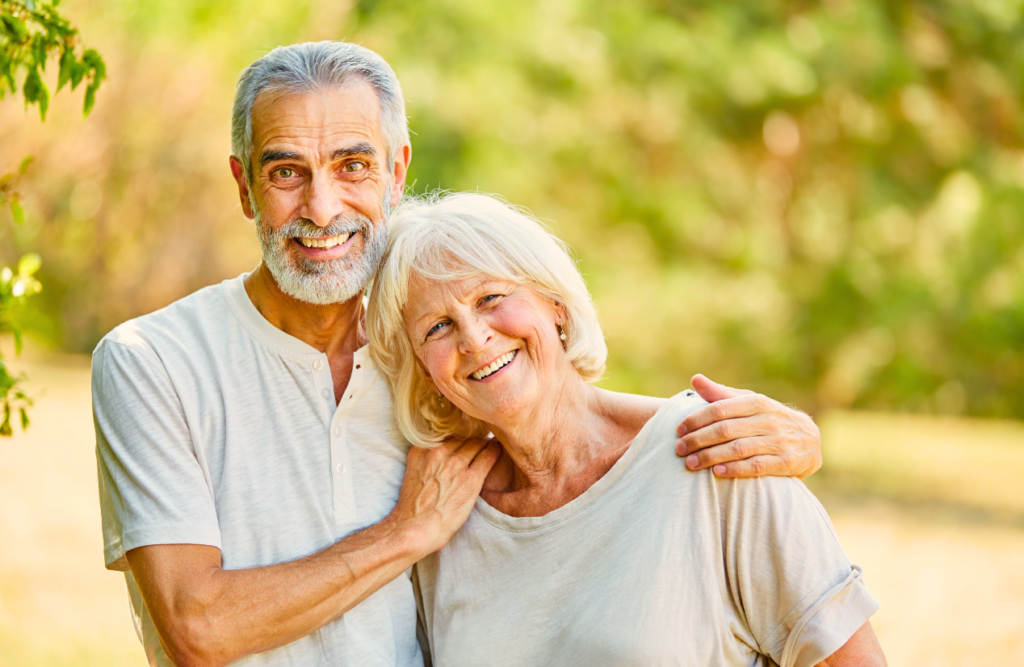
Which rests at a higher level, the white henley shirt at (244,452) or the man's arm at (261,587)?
the white henley shirt at (244,452)

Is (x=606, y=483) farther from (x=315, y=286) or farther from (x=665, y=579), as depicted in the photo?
(x=315, y=286)

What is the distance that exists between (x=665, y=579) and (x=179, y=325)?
135 cm

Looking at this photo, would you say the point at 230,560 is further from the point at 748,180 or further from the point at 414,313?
the point at 748,180

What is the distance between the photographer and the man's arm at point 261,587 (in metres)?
1.97

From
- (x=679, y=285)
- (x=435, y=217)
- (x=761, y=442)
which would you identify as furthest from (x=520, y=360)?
(x=679, y=285)

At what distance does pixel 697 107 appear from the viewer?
895 cm

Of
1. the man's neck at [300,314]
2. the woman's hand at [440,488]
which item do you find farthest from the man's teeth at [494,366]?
the man's neck at [300,314]

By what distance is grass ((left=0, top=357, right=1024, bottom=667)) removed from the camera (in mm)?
5746

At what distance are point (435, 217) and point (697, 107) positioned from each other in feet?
23.7

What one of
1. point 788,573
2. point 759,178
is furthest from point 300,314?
point 759,178

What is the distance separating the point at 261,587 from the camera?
203 centimetres

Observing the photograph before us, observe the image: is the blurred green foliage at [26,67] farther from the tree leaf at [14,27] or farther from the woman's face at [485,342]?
the woman's face at [485,342]

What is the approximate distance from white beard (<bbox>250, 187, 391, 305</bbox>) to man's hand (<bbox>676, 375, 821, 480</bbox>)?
0.90m

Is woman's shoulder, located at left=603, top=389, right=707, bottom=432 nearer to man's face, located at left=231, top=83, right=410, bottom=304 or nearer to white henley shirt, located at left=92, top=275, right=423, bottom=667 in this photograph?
white henley shirt, located at left=92, top=275, right=423, bottom=667
